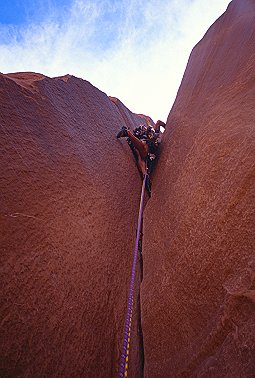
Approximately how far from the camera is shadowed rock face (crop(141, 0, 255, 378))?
2.04m

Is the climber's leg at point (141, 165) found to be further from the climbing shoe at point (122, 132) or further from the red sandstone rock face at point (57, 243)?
the red sandstone rock face at point (57, 243)

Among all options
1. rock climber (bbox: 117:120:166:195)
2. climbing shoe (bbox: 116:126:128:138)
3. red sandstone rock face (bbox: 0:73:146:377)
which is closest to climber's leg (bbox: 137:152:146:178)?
rock climber (bbox: 117:120:166:195)

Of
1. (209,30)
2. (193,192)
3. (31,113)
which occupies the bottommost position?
(193,192)

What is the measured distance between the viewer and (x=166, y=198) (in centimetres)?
427

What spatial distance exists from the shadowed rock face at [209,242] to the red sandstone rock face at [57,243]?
22.6 inches

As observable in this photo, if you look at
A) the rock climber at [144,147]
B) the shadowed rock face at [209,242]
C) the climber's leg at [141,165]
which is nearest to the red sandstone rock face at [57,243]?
the shadowed rock face at [209,242]

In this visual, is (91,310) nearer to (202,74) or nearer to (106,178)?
(106,178)

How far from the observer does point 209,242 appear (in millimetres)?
2746

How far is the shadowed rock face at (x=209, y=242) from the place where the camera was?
2039 millimetres

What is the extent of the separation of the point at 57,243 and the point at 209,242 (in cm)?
196

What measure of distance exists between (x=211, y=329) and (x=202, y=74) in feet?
18.9

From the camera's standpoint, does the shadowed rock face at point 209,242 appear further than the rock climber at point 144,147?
No

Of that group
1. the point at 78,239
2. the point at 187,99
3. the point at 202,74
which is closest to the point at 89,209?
the point at 78,239

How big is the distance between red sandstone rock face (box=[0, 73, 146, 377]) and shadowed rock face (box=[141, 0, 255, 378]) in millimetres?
574
